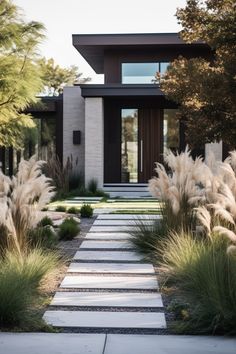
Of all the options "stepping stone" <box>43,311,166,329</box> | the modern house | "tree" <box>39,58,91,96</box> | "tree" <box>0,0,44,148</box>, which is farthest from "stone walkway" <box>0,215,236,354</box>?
"tree" <box>39,58,91,96</box>

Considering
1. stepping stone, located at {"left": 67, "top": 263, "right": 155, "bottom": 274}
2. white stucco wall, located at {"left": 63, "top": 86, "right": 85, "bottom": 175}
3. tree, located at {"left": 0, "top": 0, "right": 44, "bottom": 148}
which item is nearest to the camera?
stepping stone, located at {"left": 67, "top": 263, "right": 155, "bottom": 274}

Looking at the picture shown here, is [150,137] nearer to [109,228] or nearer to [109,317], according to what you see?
[109,228]

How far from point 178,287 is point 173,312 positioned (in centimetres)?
81

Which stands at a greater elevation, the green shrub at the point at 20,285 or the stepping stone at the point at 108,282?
the green shrub at the point at 20,285

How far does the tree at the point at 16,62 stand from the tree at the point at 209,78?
145 inches

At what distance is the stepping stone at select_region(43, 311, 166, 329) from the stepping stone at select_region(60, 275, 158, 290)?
98 cm

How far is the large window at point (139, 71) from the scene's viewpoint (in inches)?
876

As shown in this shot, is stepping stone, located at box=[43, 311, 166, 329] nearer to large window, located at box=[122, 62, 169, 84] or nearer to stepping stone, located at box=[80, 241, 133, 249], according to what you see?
stepping stone, located at box=[80, 241, 133, 249]

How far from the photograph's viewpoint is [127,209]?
545 inches

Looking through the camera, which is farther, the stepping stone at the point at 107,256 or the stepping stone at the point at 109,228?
the stepping stone at the point at 109,228

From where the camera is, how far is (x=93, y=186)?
19.4 meters

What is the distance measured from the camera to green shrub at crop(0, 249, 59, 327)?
461 centimetres

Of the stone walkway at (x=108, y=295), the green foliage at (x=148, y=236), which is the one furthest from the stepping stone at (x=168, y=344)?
the green foliage at (x=148, y=236)

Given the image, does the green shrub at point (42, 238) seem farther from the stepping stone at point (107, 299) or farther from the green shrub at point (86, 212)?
the green shrub at point (86, 212)
